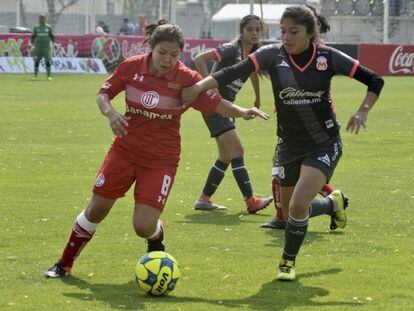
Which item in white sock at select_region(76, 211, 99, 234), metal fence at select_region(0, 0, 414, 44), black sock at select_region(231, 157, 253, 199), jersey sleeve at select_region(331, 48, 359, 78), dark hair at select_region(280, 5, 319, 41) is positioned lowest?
metal fence at select_region(0, 0, 414, 44)

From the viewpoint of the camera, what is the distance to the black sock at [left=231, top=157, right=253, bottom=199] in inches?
465

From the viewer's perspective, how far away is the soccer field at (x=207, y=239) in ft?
24.5

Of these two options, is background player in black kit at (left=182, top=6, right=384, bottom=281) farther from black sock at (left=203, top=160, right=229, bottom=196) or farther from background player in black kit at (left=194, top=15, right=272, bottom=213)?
black sock at (left=203, top=160, right=229, bottom=196)

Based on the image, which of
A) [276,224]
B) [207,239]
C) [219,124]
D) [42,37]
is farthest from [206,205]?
[42,37]

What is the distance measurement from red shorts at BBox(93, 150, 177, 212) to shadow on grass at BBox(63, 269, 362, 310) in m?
0.67

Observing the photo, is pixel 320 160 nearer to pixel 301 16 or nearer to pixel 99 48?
pixel 301 16

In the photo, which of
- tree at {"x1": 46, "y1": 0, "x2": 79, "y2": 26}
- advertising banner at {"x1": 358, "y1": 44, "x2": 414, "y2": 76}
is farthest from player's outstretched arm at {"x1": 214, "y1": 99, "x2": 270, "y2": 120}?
tree at {"x1": 46, "y1": 0, "x2": 79, "y2": 26}

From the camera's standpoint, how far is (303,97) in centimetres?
831

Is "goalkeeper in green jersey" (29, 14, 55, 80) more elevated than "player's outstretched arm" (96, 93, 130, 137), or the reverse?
"player's outstretched arm" (96, 93, 130, 137)

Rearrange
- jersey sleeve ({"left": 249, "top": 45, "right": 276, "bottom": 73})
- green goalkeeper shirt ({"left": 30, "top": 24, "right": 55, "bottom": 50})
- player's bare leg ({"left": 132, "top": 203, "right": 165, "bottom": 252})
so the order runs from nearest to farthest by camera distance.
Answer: player's bare leg ({"left": 132, "top": 203, "right": 165, "bottom": 252}) < jersey sleeve ({"left": 249, "top": 45, "right": 276, "bottom": 73}) < green goalkeeper shirt ({"left": 30, "top": 24, "right": 55, "bottom": 50})

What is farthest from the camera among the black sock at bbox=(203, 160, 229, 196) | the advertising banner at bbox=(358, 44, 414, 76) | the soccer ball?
the advertising banner at bbox=(358, 44, 414, 76)

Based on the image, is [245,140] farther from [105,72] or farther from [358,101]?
[105,72]

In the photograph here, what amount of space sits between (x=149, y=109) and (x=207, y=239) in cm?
237

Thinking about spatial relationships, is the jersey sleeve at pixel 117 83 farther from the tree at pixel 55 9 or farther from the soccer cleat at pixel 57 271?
the tree at pixel 55 9
